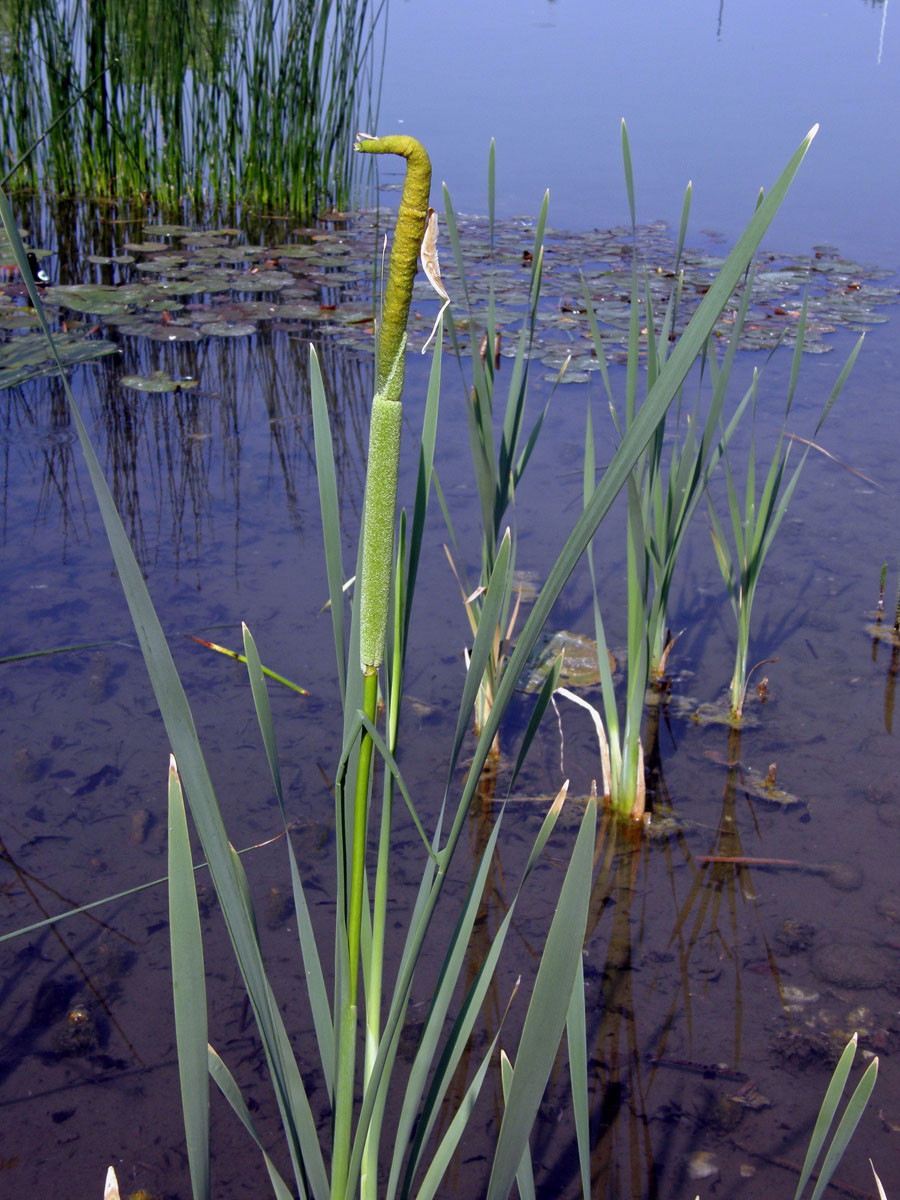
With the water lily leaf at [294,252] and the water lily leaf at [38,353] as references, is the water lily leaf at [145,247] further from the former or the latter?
the water lily leaf at [38,353]

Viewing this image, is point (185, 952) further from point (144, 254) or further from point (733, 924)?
point (144, 254)

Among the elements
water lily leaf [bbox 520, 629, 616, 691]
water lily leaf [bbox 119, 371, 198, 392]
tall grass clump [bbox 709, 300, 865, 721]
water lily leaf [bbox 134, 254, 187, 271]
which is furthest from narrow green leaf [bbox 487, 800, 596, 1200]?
water lily leaf [bbox 134, 254, 187, 271]

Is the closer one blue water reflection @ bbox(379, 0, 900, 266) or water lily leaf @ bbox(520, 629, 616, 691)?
water lily leaf @ bbox(520, 629, 616, 691)

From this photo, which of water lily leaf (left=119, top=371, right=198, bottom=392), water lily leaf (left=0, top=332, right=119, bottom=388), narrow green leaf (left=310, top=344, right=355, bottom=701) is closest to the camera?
narrow green leaf (left=310, top=344, right=355, bottom=701)

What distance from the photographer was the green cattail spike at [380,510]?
604 millimetres

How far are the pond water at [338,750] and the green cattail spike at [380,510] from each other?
2.31ft

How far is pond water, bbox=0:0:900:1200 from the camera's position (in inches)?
54.1

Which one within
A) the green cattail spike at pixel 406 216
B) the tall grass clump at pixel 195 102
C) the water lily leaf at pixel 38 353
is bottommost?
the water lily leaf at pixel 38 353

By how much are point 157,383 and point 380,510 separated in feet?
10.8

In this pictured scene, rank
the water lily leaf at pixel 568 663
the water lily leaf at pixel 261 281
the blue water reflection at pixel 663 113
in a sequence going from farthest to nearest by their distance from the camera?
1. the blue water reflection at pixel 663 113
2. the water lily leaf at pixel 261 281
3. the water lily leaf at pixel 568 663

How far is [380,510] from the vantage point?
0.62 metres

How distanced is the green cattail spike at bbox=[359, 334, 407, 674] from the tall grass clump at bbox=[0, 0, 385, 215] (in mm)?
5604

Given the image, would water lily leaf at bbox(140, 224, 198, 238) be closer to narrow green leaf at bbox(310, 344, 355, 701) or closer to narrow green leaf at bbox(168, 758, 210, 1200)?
narrow green leaf at bbox(310, 344, 355, 701)

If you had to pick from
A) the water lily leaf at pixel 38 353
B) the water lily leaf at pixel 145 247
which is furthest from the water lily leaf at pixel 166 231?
the water lily leaf at pixel 38 353
